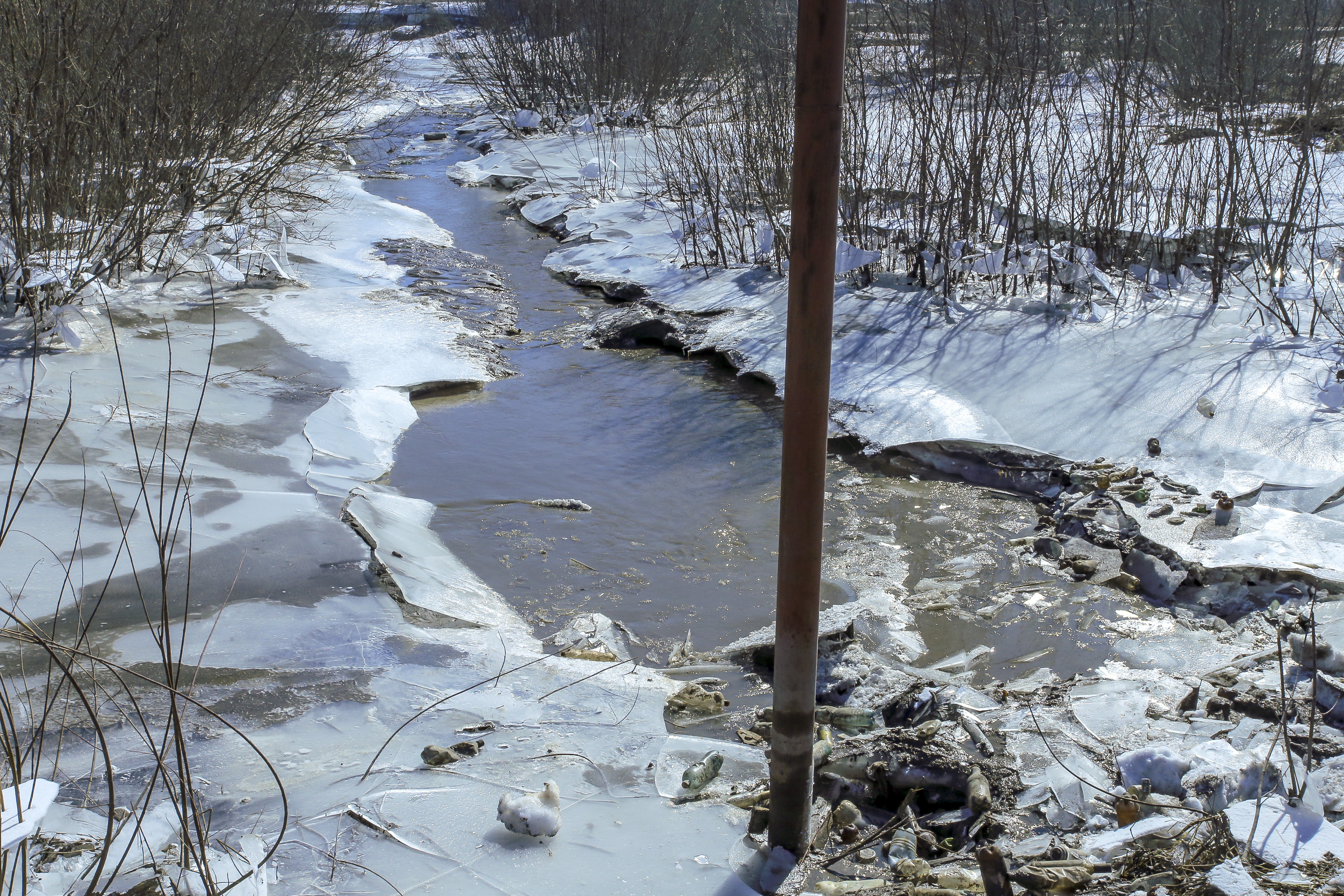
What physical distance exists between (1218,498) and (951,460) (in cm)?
129

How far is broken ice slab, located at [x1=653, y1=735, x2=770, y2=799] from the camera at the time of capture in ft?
8.22

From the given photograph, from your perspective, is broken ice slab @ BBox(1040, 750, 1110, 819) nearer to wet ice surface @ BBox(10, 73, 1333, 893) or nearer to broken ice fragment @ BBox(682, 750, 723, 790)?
wet ice surface @ BBox(10, 73, 1333, 893)

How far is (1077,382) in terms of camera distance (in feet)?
18.7

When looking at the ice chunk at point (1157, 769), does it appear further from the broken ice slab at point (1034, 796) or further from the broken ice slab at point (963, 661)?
the broken ice slab at point (963, 661)

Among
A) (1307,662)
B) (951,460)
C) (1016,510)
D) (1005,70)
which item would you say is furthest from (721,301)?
(1307,662)

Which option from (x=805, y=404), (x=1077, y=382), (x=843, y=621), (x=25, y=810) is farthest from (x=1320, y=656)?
(x=25, y=810)

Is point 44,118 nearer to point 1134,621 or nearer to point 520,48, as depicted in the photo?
point 1134,621

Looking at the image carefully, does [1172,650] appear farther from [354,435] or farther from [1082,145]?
[1082,145]

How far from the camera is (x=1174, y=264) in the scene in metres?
7.22

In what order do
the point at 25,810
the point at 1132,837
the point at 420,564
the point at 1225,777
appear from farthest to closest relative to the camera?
1. the point at 420,564
2. the point at 1225,777
3. the point at 1132,837
4. the point at 25,810

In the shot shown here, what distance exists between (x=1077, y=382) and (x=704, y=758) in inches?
156

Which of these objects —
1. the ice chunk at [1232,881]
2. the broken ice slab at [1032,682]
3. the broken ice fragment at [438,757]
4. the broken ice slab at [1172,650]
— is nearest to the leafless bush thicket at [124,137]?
the broken ice fragment at [438,757]

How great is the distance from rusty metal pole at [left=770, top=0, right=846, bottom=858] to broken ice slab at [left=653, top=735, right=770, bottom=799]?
0.37 metres

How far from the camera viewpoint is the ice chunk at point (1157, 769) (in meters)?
2.38
